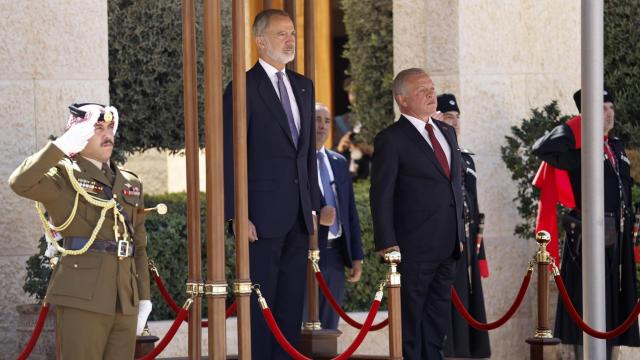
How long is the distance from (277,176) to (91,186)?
101 cm

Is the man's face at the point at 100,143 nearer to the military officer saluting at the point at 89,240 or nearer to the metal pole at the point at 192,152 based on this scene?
the military officer saluting at the point at 89,240

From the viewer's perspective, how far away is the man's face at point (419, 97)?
7.89 metres

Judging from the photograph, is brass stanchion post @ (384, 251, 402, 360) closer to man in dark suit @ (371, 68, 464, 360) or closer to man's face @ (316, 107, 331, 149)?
man in dark suit @ (371, 68, 464, 360)

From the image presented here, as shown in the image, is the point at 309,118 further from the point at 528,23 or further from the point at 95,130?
the point at 528,23

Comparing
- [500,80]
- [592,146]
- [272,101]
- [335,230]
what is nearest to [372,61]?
[500,80]

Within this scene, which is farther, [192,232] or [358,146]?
[358,146]

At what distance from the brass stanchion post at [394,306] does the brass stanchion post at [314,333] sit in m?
1.21

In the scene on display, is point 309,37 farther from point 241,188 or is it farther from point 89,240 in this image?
point 89,240

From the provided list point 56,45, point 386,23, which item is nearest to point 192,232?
point 56,45

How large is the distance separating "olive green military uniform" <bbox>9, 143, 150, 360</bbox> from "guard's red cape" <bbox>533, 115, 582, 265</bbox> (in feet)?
11.7

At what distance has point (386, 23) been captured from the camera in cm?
1291

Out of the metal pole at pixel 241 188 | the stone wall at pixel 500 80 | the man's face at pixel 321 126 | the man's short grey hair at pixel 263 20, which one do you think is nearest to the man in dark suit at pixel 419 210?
the man's short grey hair at pixel 263 20

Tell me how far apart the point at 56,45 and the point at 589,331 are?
3.93 metres

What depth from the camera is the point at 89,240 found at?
22.0 feet
